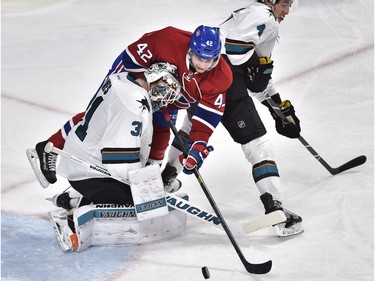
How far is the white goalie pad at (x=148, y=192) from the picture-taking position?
372 centimetres

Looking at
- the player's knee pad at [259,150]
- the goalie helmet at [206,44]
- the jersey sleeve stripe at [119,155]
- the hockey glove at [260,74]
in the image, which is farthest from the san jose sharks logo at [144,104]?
the hockey glove at [260,74]

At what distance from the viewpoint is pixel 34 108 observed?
532cm

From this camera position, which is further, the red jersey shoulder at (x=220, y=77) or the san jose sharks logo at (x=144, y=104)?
the red jersey shoulder at (x=220, y=77)

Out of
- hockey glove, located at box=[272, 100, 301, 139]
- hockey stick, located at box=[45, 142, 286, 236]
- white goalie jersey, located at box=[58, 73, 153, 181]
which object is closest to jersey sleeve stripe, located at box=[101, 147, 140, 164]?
white goalie jersey, located at box=[58, 73, 153, 181]

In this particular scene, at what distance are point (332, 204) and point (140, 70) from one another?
3.48ft

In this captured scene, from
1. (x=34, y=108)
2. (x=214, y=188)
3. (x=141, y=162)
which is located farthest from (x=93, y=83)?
(x=141, y=162)

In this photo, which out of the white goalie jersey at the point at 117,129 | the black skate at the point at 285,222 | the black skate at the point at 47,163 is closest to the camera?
the white goalie jersey at the point at 117,129

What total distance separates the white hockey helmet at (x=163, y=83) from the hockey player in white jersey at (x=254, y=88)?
0.39 m

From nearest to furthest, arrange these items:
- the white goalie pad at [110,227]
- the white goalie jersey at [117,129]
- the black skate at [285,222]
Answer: the white goalie jersey at [117,129] → the white goalie pad at [110,227] → the black skate at [285,222]

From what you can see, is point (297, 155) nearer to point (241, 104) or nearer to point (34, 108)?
point (241, 104)

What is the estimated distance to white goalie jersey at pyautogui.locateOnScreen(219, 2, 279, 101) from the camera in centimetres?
414

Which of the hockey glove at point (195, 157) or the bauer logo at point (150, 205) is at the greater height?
the hockey glove at point (195, 157)

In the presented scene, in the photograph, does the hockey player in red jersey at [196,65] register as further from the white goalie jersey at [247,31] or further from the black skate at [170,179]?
the black skate at [170,179]

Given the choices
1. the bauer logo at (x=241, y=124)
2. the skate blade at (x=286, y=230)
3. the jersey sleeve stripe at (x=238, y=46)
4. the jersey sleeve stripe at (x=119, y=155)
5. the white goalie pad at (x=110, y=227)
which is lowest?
Answer: the skate blade at (x=286, y=230)
